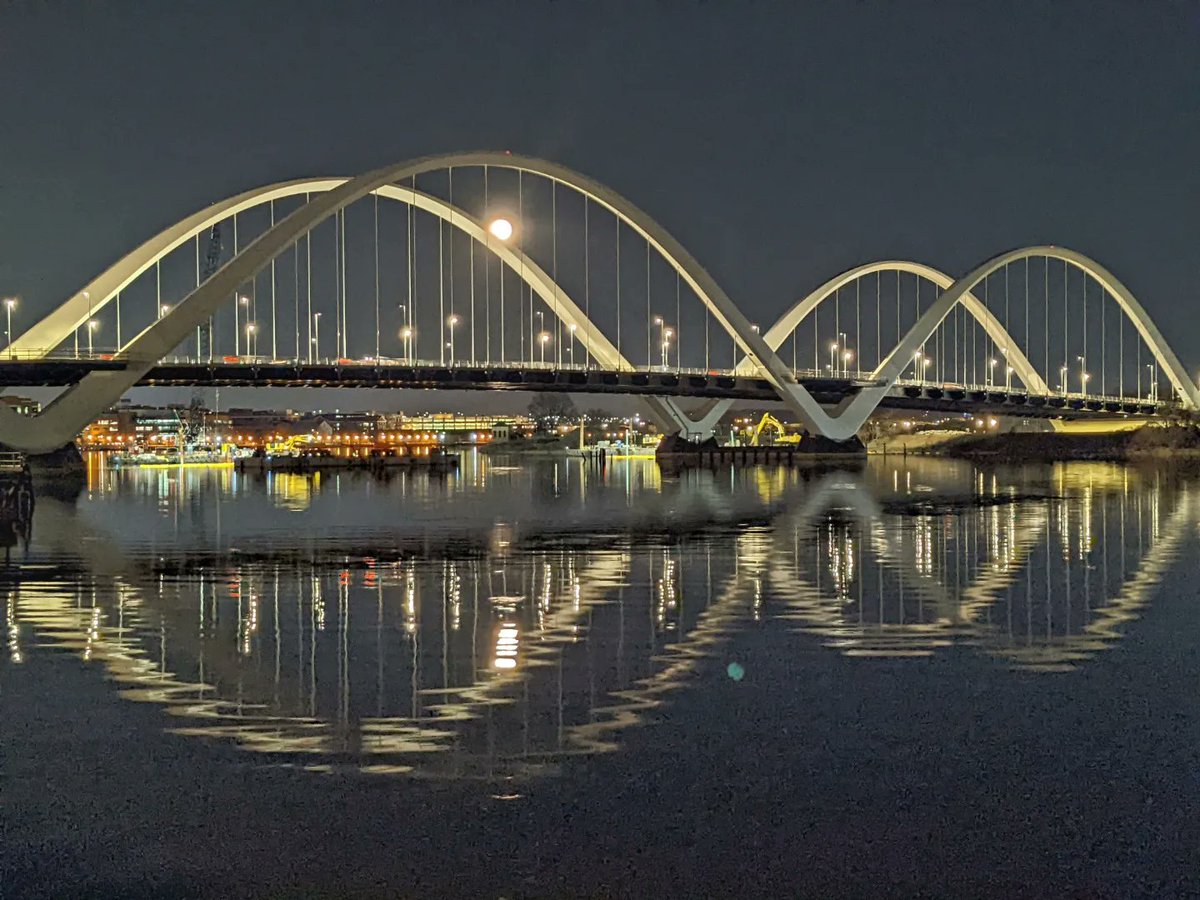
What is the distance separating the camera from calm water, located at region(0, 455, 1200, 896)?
23.0 feet

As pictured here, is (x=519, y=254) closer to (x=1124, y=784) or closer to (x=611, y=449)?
(x=611, y=449)

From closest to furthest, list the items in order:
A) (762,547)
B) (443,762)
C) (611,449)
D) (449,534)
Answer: (443,762) < (762,547) < (449,534) < (611,449)

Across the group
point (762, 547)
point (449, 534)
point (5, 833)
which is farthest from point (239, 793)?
point (449, 534)

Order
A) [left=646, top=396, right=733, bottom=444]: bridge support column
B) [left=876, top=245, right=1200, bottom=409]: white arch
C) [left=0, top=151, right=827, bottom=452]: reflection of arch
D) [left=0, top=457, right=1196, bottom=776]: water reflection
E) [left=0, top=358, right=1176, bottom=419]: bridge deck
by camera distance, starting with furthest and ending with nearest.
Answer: [left=646, top=396, right=733, bottom=444]: bridge support column, [left=876, top=245, right=1200, bottom=409]: white arch, [left=0, top=358, right=1176, bottom=419]: bridge deck, [left=0, top=151, right=827, bottom=452]: reflection of arch, [left=0, top=457, right=1196, bottom=776]: water reflection

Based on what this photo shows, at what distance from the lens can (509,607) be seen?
16.5 metres

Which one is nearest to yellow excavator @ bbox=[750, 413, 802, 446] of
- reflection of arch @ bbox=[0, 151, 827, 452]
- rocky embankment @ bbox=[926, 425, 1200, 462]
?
rocky embankment @ bbox=[926, 425, 1200, 462]

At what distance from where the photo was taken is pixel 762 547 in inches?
989

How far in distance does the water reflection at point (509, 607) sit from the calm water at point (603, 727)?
7 centimetres

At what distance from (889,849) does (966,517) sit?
27795 millimetres

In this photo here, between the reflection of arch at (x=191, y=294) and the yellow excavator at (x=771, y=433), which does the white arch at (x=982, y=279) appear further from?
the yellow excavator at (x=771, y=433)

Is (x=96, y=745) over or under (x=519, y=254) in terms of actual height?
under

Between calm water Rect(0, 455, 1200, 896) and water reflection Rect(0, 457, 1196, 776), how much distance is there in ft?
0.23

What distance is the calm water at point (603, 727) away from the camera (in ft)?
23.0

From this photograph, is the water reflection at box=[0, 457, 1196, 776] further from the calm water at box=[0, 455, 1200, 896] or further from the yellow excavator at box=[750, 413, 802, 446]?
the yellow excavator at box=[750, 413, 802, 446]
